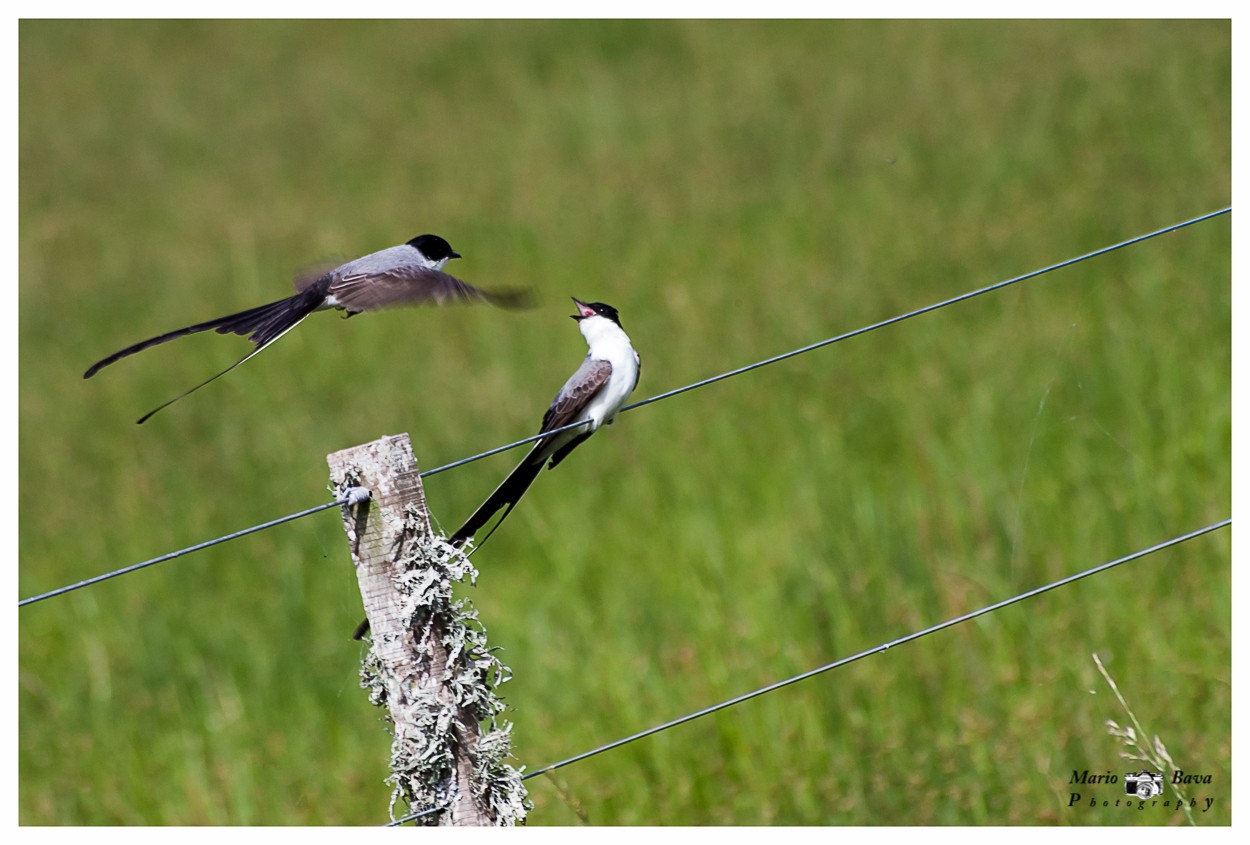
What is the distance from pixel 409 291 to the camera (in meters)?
2.16

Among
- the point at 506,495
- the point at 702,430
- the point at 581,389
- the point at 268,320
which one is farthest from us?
the point at 702,430

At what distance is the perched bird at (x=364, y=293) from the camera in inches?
83.1

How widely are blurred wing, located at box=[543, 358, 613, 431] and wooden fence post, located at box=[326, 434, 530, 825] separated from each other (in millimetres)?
835

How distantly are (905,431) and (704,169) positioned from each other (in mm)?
3227

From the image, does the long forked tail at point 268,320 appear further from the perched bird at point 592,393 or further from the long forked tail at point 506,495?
the perched bird at point 592,393

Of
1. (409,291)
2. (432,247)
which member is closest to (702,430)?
(432,247)

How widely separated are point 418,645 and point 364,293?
656 millimetres

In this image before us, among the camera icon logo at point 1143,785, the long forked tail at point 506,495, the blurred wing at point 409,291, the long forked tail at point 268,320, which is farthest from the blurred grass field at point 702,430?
the blurred wing at point 409,291

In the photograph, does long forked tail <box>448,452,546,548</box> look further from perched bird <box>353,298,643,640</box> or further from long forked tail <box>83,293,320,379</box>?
long forked tail <box>83,293,320,379</box>

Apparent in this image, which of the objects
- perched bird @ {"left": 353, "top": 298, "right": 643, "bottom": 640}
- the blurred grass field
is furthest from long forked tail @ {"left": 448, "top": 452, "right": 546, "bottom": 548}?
the blurred grass field

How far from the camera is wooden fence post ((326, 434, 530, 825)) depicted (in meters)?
2.28

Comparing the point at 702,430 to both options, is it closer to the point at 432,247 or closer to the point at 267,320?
the point at 432,247

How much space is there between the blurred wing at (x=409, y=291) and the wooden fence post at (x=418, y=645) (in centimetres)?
26

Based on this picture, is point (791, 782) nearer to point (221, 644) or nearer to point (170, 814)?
point (170, 814)
